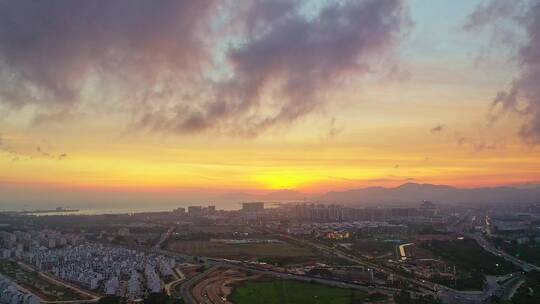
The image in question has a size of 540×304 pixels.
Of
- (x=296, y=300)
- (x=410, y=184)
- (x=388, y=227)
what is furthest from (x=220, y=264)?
(x=410, y=184)

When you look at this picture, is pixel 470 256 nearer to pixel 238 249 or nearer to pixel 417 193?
pixel 238 249

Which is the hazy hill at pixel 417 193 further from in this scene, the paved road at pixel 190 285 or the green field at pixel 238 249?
the paved road at pixel 190 285

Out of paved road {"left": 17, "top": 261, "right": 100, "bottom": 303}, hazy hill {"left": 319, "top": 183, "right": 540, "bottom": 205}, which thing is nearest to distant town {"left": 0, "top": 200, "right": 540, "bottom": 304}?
paved road {"left": 17, "top": 261, "right": 100, "bottom": 303}

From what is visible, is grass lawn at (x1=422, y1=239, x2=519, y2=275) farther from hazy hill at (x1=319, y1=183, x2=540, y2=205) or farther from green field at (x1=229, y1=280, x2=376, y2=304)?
hazy hill at (x1=319, y1=183, x2=540, y2=205)

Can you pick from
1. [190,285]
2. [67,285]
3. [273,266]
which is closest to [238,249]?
[273,266]

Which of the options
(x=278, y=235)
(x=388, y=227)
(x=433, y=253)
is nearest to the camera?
(x=433, y=253)

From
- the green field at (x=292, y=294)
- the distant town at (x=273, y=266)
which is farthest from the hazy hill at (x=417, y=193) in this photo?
the green field at (x=292, y=294)

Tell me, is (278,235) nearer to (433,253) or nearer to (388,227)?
(388,227)

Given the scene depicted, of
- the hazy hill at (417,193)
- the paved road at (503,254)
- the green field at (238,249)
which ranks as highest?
the hazy hill at (417,193)
